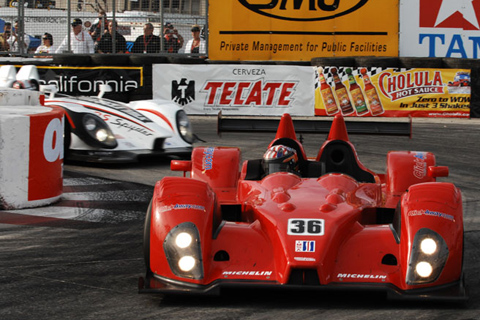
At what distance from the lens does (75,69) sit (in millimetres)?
16906

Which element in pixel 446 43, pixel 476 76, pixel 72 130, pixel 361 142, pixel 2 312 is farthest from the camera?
pixel 446 43

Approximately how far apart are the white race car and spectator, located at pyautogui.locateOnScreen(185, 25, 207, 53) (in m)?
6.74

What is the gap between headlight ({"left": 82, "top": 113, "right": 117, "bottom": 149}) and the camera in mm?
10727

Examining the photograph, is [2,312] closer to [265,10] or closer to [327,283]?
[327,283]

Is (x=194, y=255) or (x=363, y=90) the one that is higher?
(x=363, y=90)

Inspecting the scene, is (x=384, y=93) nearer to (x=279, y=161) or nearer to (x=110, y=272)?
(x=279, y=161)

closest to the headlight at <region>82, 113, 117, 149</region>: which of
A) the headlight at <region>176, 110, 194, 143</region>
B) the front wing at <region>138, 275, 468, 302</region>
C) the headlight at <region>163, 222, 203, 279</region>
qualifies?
the headlight at <region>176, 110, 194, 143</region>

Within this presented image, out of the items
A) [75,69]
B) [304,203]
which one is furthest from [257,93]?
[304,203]

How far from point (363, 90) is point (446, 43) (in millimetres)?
2587

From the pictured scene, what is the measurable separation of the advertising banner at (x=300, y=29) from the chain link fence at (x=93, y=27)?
2.80 ft

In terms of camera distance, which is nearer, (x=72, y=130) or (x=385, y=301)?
(x=385, y=301)

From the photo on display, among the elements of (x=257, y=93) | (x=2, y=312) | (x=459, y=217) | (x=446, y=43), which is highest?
(x=446, y=43)

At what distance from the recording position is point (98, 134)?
10734mm

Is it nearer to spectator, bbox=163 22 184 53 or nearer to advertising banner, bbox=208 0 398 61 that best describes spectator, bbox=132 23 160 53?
spectator, bbox=163 22 184 53
